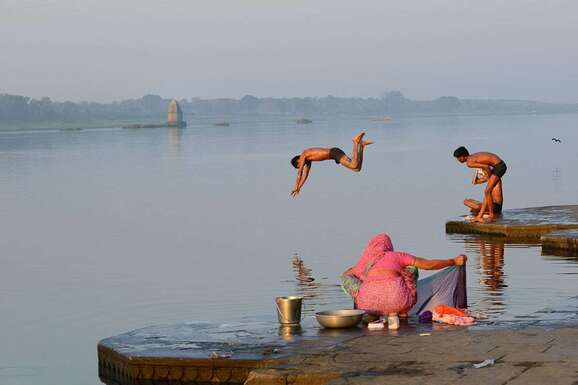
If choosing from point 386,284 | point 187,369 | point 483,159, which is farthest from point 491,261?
point 187,369

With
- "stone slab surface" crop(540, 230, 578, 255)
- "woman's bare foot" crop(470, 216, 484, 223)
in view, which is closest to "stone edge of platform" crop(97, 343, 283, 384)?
"stone slab surface" crop(540, 230, 578, 255)

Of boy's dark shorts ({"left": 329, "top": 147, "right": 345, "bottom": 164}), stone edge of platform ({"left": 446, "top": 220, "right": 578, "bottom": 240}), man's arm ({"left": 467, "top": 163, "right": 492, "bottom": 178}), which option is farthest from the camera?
boy's dark shorts ({"left": 329, "top": 147, "right": 345, "bottom": 164})

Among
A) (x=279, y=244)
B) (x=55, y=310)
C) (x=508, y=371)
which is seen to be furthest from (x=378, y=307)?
(x=279, y=244)

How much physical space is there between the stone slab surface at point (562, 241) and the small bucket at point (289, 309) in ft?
31.9

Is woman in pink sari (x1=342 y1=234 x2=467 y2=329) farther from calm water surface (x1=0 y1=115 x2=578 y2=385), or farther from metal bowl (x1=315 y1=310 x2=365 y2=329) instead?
calm water surface (x1=0 y1=115 x2=578 y2=385)

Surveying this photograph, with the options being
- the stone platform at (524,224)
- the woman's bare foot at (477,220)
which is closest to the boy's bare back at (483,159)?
the woman's bare foot at (477,220)

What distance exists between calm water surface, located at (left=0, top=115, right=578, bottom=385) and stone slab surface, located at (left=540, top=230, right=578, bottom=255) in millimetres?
412

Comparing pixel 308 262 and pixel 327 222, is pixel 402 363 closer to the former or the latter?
pixel 308 262

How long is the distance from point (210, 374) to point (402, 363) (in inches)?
74.7

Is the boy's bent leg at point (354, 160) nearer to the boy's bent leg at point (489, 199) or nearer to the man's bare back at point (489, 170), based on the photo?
the man's bare back at point (489, 170)

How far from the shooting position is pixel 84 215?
1462 inches

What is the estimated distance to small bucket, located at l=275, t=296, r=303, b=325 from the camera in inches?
543

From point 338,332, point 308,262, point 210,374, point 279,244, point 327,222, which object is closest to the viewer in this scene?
point 210,374

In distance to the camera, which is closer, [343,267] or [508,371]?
[508,371]
